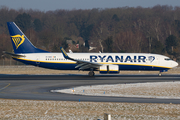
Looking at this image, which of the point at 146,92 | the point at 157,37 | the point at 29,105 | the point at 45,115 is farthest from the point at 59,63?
the point at 157,37

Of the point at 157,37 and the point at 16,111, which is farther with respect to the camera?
the point at 157,37

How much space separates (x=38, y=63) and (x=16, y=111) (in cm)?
2784

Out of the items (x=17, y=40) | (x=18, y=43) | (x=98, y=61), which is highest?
(x=17, y=40)

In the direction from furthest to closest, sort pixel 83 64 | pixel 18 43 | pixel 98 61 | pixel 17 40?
1. pixel 17 40
2. pixel 18 43
3. pixel 98 61
4. pixel 83 64

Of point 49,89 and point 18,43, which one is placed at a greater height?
point 18,43

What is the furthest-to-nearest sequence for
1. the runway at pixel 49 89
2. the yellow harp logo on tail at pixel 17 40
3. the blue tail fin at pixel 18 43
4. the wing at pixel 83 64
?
the yellow harp logo on tail at pixel 17 40, the blue tail fin at pixel 18 43, the wing at pixel 83 64, the runway at pixel 49 89

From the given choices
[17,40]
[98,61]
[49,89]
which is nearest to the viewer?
[49,89]

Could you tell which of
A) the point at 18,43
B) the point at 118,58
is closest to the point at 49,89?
the point at 118,58

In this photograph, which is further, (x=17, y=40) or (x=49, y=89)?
(x=17, y=40)

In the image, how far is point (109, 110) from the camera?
47.9 feet

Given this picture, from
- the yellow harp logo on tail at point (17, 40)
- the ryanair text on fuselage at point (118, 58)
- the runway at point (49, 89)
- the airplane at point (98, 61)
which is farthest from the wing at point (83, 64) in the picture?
the yellow harp logo on tail at point (17, 40)

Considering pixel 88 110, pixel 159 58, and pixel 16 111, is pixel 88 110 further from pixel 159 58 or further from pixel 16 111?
pixel 159 58

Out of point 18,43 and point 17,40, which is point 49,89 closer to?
point 18,43

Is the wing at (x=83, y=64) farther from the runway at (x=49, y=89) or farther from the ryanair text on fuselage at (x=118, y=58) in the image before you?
the runway at (x=49, y=89)
